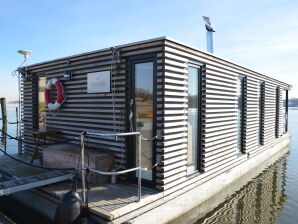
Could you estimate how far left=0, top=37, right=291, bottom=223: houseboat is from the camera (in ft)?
16.1

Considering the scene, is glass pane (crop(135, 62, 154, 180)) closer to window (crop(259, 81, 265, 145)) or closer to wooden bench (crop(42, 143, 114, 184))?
wooden bench (crop(42, 143, 114, 184))

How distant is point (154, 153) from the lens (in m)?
5.10

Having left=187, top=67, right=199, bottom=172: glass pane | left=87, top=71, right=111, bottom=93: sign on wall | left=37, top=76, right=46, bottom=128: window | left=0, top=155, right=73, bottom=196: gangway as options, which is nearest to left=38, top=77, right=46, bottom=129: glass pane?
left=37, top=76, right=46, bottom=128: window

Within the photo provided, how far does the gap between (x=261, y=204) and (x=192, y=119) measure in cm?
297

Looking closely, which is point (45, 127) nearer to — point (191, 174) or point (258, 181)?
point (191, 174)

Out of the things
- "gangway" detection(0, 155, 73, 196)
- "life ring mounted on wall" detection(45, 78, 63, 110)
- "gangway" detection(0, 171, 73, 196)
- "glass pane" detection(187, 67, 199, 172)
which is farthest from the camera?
"life ring mounted on wall" detection(45, 78, 63, 110)

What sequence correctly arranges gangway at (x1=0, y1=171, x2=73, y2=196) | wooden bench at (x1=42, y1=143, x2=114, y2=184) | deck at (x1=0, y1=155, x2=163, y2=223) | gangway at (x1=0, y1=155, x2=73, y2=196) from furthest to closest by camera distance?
1. wooden bench at (x1=42, y1=143, x2=114, y2=184)
2. gangway at (x1=0, y1=155, x2=73, y2=196)
3. gangway at (x1=0, y1=171, x2=73, y2=196)
4. deck at (x1=0, y1=155, x2=163, y2=223)

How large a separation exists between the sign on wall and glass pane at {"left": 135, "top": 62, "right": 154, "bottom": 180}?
0.79 metres

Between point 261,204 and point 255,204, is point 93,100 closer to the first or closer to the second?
point 255,204

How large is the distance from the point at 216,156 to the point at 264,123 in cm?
492

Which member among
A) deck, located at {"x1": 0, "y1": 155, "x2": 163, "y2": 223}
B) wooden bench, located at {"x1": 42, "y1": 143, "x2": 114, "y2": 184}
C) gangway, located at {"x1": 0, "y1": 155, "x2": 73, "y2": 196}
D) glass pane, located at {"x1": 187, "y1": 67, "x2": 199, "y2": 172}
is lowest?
deck, located at {"x1": 0, "y1": 155, "x2": 163, "y2": 223}

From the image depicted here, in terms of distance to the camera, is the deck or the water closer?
the deck

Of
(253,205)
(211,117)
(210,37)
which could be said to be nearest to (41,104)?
(211,117)

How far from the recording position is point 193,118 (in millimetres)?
6094
